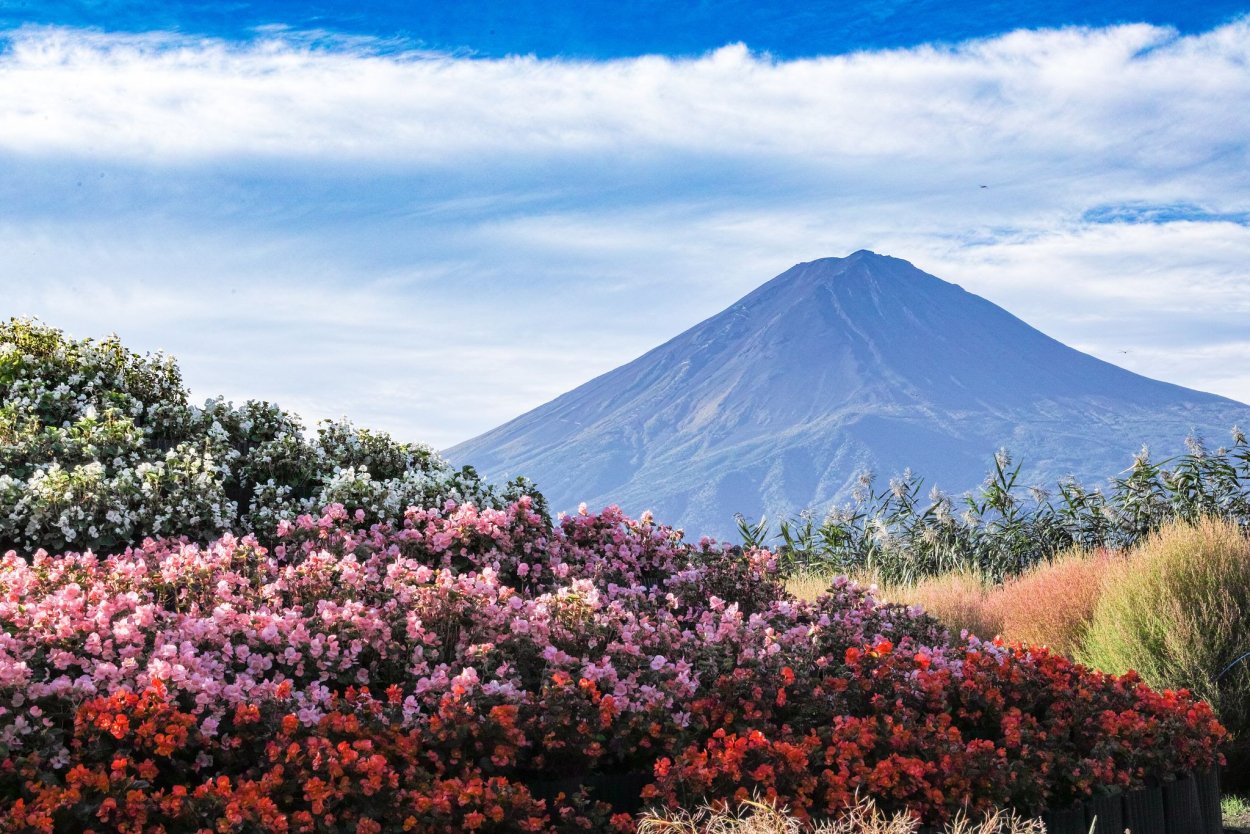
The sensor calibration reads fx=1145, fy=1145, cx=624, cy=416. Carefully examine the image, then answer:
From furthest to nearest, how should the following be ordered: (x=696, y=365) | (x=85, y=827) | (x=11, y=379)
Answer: (x=696, y=365)
(x=11, y=379)
(x=85, y=827)

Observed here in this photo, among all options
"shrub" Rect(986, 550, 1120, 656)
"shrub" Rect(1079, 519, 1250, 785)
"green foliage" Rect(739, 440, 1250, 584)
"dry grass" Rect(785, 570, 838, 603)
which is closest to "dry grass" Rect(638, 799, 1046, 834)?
"shrub" Rect(1079, 519, 1250, 785)

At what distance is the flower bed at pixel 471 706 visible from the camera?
374 centimetres

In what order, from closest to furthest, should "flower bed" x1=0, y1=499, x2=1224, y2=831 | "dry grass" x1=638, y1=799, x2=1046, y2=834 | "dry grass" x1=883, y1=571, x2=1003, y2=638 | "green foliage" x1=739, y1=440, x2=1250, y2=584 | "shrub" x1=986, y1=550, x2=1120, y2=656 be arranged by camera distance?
"dry grass" x1=638, y1=799, x2=1046, y2=834 → "flower bed" x1=0, y1=499, x2=1224, y2=831 → "shrub" x1=986, y1=550, x2=1120, y2=656 → "dry grass" x1=883, y1=571, x2=1003, y2=638 → "green foliage" x1=739, y1=440, x2=1250, y2=584

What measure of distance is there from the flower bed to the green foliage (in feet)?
20.3

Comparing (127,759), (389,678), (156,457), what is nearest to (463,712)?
(389,678)

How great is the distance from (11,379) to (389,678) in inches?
212

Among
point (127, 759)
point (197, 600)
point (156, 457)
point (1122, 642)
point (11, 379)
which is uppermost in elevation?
point (11, 379)

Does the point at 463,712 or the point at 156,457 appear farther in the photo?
the point at 156,457

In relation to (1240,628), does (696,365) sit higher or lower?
higher

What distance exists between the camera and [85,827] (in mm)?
3598

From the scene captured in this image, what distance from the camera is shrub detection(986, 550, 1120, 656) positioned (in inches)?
330

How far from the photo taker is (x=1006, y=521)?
12.7 metres

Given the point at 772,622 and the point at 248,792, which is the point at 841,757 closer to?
the point at 772,622

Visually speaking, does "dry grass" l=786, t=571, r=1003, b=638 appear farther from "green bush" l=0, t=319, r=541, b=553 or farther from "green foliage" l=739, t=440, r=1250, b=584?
"green bush" l=0, t=319, r=541, b=553
